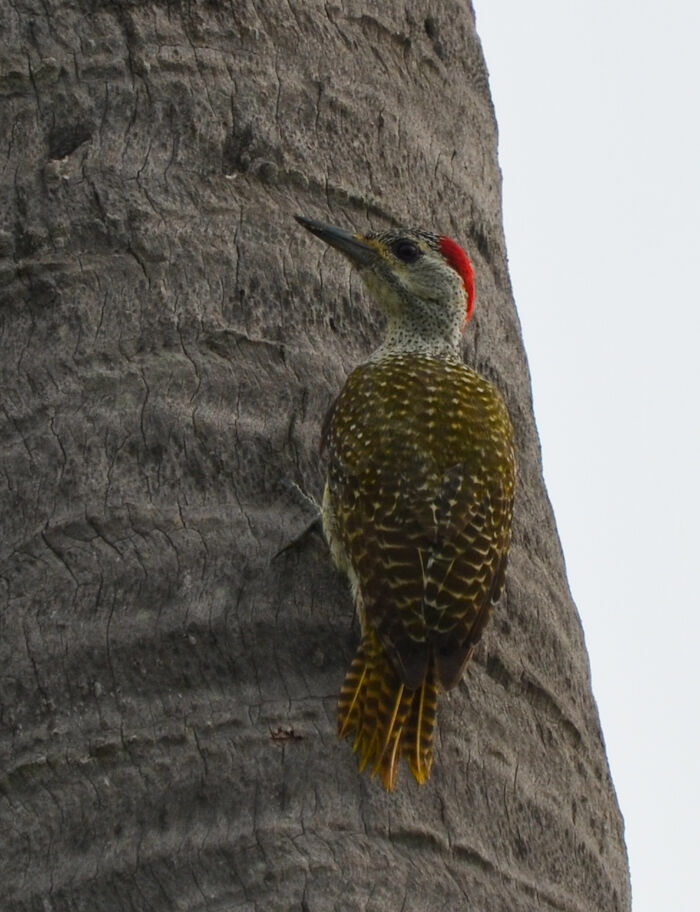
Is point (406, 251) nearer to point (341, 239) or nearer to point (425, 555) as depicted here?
point (341, 239)

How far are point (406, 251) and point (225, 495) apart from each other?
1.31m

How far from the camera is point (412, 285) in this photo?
4.77m

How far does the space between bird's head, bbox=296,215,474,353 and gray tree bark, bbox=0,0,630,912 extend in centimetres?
7

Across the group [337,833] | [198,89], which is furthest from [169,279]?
[337,833]

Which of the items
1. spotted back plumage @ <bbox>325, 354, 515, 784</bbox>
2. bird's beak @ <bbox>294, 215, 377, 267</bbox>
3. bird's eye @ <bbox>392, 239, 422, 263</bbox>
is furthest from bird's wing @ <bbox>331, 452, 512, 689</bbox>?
bird's eye @ <bbox>392, 239, 422, 263</bbox>

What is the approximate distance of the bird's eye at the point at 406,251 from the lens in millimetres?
4391

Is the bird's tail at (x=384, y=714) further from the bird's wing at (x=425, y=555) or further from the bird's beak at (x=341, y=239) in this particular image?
the bird's beak at (x=341, y=239)

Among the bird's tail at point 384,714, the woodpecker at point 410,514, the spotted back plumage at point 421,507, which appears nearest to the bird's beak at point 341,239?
the woodpecker at point 410,514

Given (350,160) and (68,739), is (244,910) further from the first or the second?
(350,160)

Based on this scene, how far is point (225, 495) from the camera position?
3441 mm

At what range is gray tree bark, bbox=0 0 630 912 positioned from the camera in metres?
2.99

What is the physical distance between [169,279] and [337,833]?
1.39 m

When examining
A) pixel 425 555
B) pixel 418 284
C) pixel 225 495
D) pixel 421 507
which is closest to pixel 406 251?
pixel 418 284

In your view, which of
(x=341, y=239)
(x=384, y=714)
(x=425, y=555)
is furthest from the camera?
(x=341, y=239)
